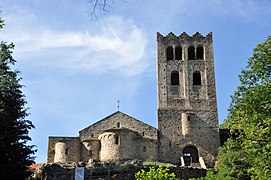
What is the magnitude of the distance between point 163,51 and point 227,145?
611 inches

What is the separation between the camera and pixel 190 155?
161 feet

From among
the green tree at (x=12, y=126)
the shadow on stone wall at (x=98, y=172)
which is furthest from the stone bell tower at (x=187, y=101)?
the green tree at (x=12, y=126)

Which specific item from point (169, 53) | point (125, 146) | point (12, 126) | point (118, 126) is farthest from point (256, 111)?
point (169, 53)

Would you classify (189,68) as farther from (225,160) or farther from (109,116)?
(225,160)

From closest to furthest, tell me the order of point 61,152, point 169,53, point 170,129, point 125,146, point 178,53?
point 125,146 → point 61,152 → point 170,129 → point 178,53 → point 169,53

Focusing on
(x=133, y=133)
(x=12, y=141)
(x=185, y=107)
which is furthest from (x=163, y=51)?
(x=12, y=141)

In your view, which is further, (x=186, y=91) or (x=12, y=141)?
(x=186, y=91)

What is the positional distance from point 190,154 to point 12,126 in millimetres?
23614

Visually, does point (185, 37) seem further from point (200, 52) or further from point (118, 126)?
point (118, 126)

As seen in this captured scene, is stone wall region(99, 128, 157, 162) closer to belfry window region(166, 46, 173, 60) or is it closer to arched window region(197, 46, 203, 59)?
belfry window region(166, 46, 173, 60)

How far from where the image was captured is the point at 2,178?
1078 inches

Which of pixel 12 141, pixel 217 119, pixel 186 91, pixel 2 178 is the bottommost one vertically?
pixel 2 178

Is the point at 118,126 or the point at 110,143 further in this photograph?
the point at 118,126

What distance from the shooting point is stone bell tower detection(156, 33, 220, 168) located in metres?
48.9
